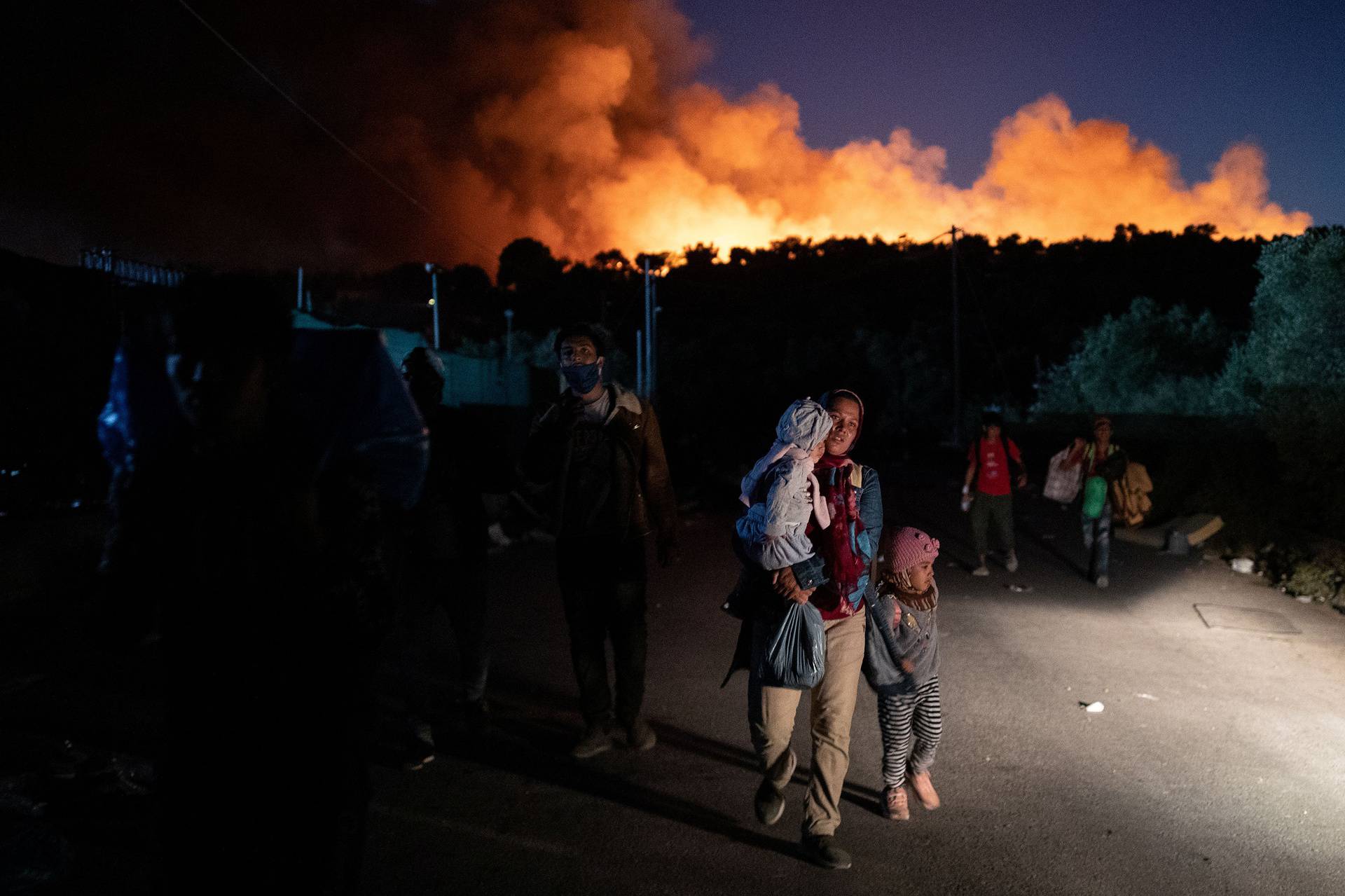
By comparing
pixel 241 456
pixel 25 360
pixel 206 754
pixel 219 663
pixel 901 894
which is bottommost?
pixel 901 894

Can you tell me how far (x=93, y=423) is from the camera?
9062mm

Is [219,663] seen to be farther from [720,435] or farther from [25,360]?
[720,435]

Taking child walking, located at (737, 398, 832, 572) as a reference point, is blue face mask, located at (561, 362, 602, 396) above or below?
above

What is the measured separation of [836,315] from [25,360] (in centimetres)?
6057

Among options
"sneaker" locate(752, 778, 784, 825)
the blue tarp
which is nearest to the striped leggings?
"sneaker" locate(752, 778, 784, 825)

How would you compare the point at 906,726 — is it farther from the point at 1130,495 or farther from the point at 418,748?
the point at 1130,495

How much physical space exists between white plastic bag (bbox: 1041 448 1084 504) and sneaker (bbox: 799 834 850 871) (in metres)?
6.74

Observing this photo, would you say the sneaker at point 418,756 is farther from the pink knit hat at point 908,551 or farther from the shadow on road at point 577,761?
the pink knit hat at point 908,551

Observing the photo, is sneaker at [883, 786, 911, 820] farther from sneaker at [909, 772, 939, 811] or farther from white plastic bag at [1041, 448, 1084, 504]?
white plastic bag at [1041, 448, 1084, 504]

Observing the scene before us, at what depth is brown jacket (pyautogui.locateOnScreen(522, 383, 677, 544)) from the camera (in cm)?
447

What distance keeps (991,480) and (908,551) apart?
623 centimetres

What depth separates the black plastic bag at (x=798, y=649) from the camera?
363 cm

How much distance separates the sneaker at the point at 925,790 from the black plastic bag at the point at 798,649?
987 millimetres

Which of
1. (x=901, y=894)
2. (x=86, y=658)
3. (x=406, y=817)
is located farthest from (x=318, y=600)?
(x=86, y=658)
